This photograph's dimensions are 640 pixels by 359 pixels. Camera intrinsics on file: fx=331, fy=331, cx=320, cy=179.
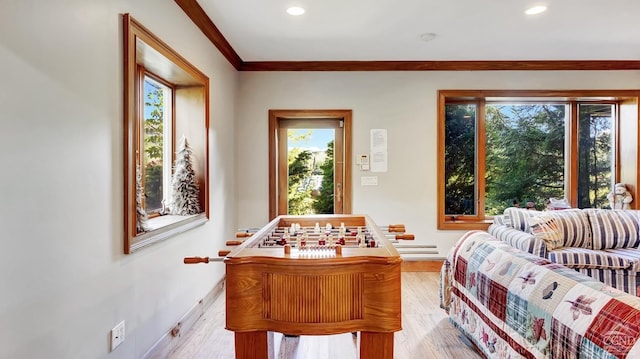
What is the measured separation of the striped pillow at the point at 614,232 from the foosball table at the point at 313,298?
2588mm

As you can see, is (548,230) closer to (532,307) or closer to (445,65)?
(532,307)

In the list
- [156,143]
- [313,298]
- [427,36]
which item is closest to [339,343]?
[313,298]

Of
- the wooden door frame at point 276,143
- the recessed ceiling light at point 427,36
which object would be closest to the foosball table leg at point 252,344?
the wooden door frame at point 276,143

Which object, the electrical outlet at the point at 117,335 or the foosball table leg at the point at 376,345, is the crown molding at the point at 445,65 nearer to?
the electrical outlet at the point at 117,335

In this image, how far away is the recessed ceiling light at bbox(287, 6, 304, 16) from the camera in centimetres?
265

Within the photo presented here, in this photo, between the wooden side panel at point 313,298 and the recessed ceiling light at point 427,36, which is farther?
the recessed ceiling light at point 427,36

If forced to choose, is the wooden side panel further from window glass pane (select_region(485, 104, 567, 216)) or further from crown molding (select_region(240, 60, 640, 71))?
window glass pane (select_region(485, 104, 567, 216))

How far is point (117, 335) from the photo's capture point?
169 centimetres

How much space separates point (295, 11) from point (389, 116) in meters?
1.82

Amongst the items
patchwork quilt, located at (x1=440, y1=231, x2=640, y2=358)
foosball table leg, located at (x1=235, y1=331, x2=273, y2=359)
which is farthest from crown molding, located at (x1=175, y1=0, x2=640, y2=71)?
foosball table leg, located at (x1=235, y1=331, x2=273, y2=359)

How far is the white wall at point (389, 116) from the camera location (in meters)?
4.04

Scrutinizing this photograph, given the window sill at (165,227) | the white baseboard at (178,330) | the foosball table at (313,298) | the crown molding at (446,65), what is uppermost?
the crown molding at (446,65)

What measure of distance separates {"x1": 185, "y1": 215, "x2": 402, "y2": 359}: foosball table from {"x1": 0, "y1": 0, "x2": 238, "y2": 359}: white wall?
681 mm

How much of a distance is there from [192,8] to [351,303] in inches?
94.6
